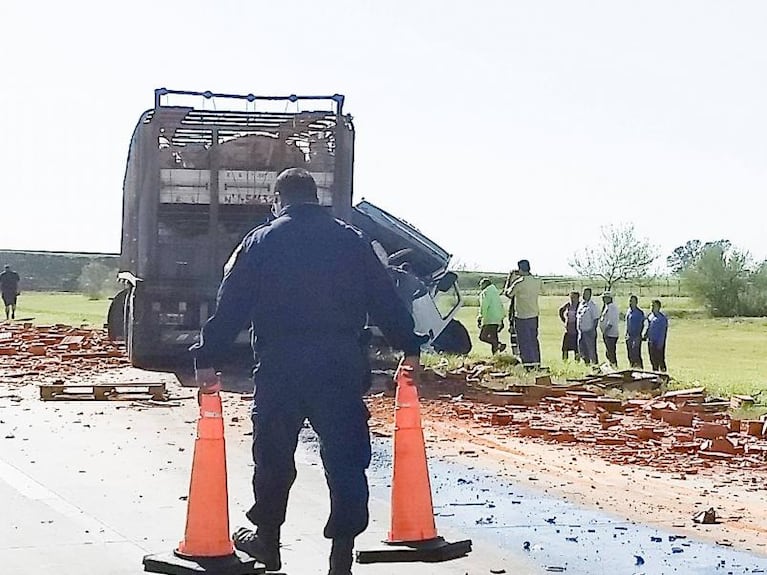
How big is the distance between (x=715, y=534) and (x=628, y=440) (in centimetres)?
432

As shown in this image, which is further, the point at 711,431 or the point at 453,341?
the point at 453,341

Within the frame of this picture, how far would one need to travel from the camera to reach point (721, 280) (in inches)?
2744

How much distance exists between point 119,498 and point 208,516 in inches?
117

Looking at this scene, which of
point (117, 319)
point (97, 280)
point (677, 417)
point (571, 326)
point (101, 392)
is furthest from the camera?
point (97, 280)

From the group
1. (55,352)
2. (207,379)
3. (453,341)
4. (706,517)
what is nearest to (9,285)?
(55,352)

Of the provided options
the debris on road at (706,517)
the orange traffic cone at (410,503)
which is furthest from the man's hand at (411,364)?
the debris on road at (706,517)

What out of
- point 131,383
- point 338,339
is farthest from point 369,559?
point 131,383

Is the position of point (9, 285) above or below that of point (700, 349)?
above

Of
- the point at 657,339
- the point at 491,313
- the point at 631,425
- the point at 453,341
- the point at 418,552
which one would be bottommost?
the point at 418,552

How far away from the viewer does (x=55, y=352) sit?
24078 mm

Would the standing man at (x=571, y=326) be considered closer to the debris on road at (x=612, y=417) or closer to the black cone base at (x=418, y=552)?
the debris on road at (x=612, y=417)

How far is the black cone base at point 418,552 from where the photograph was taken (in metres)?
6.60

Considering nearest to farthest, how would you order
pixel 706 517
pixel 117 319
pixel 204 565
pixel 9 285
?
pixel 204 565 → pixel 706 517 → pixel 117 319 → pixel 9 285

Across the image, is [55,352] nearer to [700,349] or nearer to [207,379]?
[207,379]
